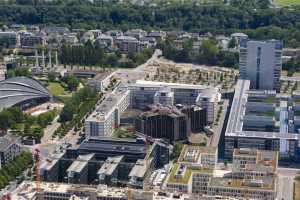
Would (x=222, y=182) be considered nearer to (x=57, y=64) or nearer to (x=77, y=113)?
(x=77, y=113)

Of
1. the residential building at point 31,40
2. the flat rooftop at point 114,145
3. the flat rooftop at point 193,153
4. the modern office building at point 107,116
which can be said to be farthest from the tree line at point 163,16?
the flat rooftop at point 193,153

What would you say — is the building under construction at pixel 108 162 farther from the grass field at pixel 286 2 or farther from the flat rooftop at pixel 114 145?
the grass field at pixel 286 2

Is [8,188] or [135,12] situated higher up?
[135,12]

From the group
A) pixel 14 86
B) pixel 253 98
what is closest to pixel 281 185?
pixel 253 98

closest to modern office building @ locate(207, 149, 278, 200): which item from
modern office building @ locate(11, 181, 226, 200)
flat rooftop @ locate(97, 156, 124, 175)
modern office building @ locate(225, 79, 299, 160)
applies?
modern office building @ locate(11, 181, 226, 200)

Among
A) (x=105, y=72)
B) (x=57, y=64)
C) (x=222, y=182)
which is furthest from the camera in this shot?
(x=57, y=64)

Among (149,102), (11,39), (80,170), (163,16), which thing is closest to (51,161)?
(80,170)

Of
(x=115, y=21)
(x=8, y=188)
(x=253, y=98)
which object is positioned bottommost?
(x=8, y=188)

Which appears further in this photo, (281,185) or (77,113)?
(77,113)
